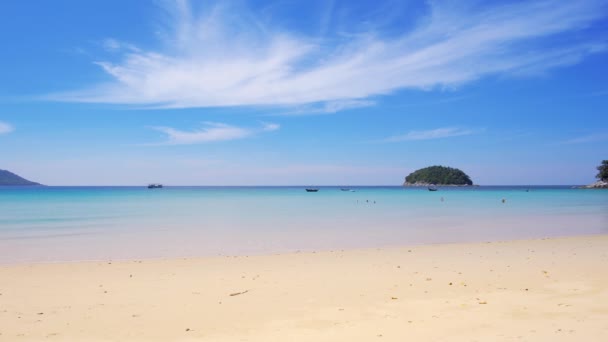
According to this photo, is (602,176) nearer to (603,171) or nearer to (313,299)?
(603,171)

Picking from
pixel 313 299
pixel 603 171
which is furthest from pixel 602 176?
pixel 313 299

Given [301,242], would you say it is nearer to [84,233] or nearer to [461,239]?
[461,239]

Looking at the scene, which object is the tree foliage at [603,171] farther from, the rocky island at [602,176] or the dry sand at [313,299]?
the dry sand at [313,299]

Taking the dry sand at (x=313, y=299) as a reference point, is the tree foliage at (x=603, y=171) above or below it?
above

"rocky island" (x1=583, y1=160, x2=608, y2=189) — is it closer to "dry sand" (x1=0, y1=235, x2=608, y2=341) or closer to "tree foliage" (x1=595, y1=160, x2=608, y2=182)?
"tree foliage" (x1=595, y1=160, x2=608, y2=182)

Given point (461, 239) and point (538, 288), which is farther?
point (461, 239)

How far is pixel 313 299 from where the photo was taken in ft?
26.2

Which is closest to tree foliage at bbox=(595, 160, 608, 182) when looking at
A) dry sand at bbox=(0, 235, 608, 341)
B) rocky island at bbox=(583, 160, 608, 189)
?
rocky island at bbox=(583, 160, 608, 189)

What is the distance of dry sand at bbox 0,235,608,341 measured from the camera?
609cm

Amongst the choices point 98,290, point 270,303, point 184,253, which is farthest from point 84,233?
point 270,303

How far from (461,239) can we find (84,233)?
17.6 m

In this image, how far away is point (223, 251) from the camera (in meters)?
15.5

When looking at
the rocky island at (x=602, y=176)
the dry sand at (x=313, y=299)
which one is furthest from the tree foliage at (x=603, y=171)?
the dry sand at (x=313, y=299)

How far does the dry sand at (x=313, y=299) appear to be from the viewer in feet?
20.0
